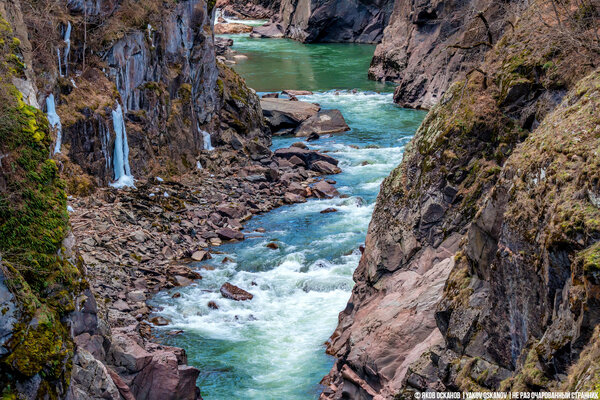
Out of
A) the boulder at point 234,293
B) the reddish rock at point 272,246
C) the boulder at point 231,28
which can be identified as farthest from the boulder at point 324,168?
the boulder at point 231,28

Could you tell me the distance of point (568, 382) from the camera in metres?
6.29

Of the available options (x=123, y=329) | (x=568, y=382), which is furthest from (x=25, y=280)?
(x=568, y=382)

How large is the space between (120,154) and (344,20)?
2370 inches

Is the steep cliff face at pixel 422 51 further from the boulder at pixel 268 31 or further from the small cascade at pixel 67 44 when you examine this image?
the boulder at pixel 268 31

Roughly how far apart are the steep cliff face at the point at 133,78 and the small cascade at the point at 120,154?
29cm

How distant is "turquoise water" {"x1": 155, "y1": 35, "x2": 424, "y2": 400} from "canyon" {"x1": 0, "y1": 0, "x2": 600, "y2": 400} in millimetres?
86

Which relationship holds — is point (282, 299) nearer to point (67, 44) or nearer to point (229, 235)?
point (229, 235)

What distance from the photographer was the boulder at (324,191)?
29047 millimetres

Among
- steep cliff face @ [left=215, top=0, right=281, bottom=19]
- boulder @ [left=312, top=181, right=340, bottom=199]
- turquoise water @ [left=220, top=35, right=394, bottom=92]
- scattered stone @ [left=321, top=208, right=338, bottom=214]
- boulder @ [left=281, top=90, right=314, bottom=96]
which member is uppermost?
steep cliff face @ [left=215, top=0, right=281, bottom=19]

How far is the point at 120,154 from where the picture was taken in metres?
26.0

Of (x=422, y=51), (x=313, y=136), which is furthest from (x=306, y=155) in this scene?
(x=422, y=51)

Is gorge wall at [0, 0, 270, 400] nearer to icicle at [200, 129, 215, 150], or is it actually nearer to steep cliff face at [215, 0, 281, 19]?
icicle at [200, 129, 215, 150]

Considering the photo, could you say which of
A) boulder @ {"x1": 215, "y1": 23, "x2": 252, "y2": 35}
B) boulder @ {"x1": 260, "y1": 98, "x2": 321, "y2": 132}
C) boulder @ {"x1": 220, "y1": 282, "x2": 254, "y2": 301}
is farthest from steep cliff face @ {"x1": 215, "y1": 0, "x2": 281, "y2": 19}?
boulder @ {"x1": 220, "y1": 282, "x2": 254, "y2": 301}

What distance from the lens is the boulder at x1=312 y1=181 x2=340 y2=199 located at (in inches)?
1144
